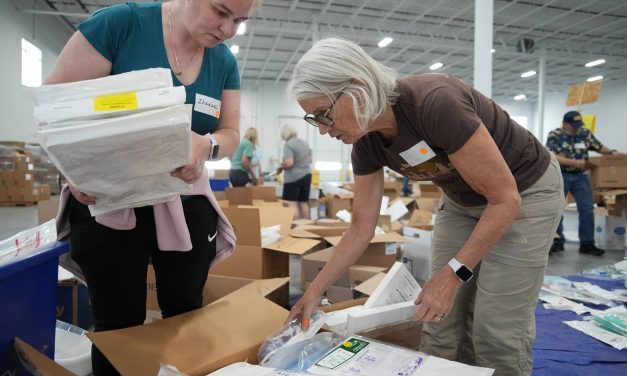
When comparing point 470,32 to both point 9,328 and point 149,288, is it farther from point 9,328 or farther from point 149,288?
point 9,328

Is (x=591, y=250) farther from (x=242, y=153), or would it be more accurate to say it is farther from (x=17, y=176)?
(x=17, y=176)

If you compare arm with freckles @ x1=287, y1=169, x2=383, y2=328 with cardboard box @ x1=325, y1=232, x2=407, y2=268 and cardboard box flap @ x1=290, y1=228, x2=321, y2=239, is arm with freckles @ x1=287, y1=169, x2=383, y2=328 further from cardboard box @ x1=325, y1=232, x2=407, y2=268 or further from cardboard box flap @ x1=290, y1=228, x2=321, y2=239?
cardboard box flap @ x1=290, y1=228, x2=321, y2=239

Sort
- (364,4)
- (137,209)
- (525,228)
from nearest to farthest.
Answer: (137,209) → (525,228) → (364,4)

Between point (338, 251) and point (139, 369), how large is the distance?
A: 0.61 m

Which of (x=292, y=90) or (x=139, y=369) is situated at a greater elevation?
(x=292, y=90)

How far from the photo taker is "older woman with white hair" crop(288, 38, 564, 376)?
911mm

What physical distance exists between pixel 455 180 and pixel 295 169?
129 inches

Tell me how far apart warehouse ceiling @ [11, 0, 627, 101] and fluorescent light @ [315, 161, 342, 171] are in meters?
3.45

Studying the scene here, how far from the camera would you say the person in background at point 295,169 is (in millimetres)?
4242

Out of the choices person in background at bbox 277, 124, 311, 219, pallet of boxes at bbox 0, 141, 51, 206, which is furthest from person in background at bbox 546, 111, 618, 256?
pallet of boxes at bbox 0, 141, 51, 206

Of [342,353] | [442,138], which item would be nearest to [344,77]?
[442,138]

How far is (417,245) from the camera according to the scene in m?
2.93

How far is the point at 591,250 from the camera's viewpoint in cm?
379

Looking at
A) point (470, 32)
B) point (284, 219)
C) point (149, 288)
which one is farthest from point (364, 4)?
point (149, 288)
